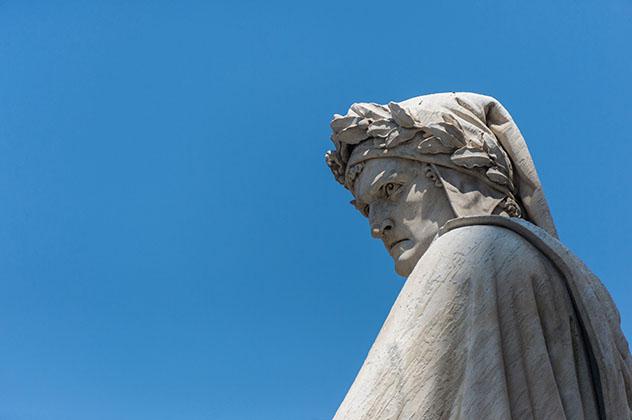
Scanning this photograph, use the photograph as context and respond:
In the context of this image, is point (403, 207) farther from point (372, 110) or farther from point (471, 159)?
point (372, 110)

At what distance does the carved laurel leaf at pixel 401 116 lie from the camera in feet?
19.9

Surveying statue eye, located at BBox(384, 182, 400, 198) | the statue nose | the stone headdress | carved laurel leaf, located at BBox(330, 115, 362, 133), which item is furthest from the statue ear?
carved laurel leaf, located at BBox(330, 115, 362, 133)

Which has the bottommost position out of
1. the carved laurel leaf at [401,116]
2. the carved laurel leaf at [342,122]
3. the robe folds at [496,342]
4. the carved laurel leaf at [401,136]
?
the robe folds at [496,342]

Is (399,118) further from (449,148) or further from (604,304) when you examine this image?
(604,304)

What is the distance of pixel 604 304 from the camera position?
5.27 meters

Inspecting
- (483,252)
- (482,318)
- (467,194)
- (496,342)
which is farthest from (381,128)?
(496,342)

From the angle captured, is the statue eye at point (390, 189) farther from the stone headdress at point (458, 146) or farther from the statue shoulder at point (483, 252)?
the statue shoulder at point (483, 252)

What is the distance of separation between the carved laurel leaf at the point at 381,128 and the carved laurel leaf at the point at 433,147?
24cm

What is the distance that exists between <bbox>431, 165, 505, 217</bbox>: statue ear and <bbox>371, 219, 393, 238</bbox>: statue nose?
1.29ft

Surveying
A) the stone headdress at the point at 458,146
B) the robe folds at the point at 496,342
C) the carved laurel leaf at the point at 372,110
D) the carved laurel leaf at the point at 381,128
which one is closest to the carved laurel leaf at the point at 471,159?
the stone headdress at the point at 458,146

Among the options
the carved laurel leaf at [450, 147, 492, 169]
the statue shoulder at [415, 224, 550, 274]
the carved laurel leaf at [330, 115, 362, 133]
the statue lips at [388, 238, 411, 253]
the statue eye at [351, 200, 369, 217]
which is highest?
the carved laurel leaf at [330, 115, 362, 133]

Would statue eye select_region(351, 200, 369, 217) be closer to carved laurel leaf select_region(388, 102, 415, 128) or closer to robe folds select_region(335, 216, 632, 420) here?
carved laurel leaf select_region(388, 102, 415, 128)

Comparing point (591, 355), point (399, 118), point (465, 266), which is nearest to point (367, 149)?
point (399, 118)

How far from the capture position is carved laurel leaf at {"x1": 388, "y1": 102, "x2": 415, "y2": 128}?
239 inches
